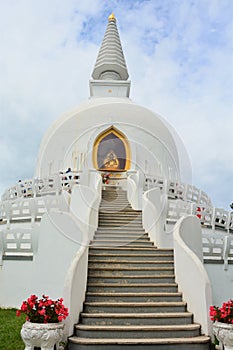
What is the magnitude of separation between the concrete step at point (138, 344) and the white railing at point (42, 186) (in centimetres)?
833

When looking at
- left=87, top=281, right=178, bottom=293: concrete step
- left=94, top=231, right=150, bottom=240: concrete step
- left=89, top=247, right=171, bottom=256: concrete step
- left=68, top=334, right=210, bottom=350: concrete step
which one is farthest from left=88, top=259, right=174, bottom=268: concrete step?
left=68, top=334, right=210, bottom=350: concrete step

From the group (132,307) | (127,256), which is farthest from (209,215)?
(132,307)

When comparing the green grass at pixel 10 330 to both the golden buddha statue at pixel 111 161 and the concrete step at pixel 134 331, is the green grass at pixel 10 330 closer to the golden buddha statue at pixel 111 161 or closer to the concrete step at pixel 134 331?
the concrete step at pixel 134 331

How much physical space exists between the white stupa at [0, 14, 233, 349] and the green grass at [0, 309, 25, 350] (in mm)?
703

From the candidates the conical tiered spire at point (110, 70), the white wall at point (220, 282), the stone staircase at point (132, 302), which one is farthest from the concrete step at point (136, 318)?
the conical tiered spire at point (110, 70)

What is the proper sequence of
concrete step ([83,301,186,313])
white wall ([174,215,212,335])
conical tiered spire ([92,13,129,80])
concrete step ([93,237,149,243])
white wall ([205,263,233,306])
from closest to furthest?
white wall ([174,215,212,335])
concrete step ([83,301,186,313])
white wall ([205,263,233,306])
concrete step ([93,237,149,243])
conical tiered spire ([92,13,129,80])

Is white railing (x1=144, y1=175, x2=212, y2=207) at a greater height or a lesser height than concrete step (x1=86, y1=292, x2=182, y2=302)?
greater

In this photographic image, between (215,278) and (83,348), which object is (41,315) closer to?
(83,348)

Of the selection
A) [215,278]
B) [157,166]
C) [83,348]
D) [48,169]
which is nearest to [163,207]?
[215,278]

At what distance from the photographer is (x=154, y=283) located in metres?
6.63

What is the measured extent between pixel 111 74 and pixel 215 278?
22797 mm

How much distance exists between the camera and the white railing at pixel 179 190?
46.3 feet

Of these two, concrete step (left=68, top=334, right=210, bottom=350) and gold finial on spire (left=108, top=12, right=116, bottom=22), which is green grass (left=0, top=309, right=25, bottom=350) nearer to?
concrete step (left=68, top=334, right=210, bottom=350)

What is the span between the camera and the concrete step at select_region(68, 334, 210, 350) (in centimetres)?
487
